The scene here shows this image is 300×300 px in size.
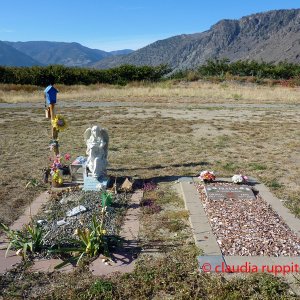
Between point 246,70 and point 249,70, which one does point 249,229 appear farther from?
point 249,70

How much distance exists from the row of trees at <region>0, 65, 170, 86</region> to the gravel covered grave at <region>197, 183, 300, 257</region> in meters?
30.7

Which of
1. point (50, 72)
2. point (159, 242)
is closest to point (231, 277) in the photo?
point (159, 242)

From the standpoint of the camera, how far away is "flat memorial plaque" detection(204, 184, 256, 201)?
670 centimetres

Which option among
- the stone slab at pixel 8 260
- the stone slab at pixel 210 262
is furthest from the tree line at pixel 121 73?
the stone slab at pixel 210 262

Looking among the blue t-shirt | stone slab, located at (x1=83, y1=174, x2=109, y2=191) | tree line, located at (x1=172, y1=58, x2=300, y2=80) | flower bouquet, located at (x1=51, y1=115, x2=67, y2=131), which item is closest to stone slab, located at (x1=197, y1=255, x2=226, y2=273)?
stone slab, located at (x1=83, y1=174, x2=109, y2=191)

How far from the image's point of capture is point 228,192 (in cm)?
688

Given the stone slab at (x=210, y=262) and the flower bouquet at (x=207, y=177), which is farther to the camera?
the flower bouquet at (x=207, y=177)

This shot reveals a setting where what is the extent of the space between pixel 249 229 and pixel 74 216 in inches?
107

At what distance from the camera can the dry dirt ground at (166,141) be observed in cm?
812

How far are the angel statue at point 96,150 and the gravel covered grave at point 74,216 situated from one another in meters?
0.47

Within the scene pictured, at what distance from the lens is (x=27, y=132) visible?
13.7 metres

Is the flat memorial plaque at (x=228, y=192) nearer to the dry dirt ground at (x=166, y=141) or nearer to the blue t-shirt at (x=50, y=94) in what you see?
the dry dirt ground at (x=166, y=141)

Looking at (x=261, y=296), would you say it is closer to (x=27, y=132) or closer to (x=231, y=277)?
(x=231, y=277)

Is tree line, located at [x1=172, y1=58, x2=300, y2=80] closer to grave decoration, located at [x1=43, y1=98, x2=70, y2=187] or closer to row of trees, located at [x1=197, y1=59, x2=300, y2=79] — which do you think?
row of trees, located at [x1=197, y1=59, x2=300, y2=79]
